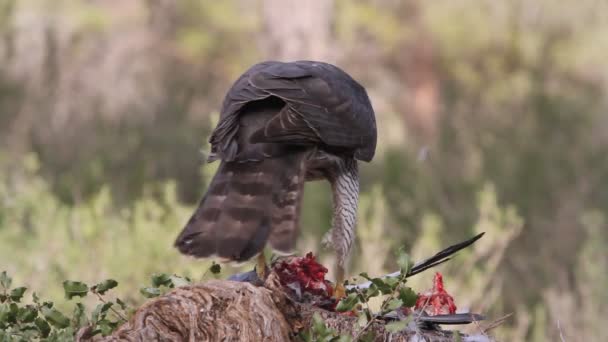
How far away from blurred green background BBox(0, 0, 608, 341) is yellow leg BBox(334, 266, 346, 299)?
1.03 metres

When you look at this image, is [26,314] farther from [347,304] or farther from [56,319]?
[347,304]

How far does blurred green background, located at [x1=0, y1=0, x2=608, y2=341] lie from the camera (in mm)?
8195

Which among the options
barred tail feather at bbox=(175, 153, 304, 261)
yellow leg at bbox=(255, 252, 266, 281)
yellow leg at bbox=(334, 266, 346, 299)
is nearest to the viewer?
barred tail feather at bbox=(175, 153, 304, 261)

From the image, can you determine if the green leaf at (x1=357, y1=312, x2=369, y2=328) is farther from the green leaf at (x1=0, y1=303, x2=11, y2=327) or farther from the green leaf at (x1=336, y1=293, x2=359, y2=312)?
the green leaf at (x1=0, y1=303, x2=11, y2=327)

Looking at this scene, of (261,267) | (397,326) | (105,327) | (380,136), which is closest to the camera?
(397,326)

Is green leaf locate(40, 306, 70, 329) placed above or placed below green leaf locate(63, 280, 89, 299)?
below

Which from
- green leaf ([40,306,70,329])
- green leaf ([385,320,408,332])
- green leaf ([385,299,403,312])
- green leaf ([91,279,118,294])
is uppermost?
green leaf ([91,279,118,294])

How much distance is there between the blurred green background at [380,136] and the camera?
323 inches

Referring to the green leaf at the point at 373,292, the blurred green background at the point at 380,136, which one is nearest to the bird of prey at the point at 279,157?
the green leaf at the point at 373,292

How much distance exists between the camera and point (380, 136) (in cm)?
1678

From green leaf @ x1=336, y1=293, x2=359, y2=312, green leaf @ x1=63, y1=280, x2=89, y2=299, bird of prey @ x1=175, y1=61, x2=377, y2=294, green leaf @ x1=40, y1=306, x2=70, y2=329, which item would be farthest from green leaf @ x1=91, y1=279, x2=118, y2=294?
green leaf @ x1=336, y1=293, x2=359, y2=312

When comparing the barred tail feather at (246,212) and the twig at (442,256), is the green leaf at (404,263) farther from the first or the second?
the barred tail feather at (246,212)

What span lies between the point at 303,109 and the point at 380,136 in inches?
471

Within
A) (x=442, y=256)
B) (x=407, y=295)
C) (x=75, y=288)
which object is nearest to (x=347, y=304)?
(x=407, y=295)
